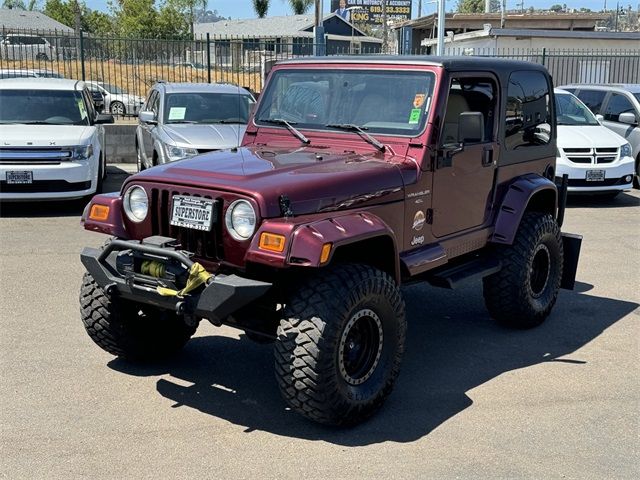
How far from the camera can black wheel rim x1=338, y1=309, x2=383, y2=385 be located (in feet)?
14.8

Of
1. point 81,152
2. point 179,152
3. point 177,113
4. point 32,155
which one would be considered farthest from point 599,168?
point 32,155

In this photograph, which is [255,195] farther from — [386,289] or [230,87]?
[230,87]

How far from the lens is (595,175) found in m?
12.2

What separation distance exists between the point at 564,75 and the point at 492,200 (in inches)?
837

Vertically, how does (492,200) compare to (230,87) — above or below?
below

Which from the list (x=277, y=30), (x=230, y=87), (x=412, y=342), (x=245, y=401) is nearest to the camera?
(x=245, y=401)

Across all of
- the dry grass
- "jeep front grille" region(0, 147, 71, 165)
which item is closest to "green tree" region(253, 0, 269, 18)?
the dry grass

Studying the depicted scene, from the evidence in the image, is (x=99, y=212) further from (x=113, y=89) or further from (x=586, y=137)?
(x=113, y=89)

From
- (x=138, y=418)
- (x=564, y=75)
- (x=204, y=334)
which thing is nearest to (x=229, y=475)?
(x=138, y=418)

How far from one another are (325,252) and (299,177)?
662 millimetres

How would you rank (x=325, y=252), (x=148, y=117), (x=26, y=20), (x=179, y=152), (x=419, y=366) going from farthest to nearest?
(x=26, y=20), (x=148, y=117), (x=179, y=152), (x=419, y=366), (x=325, y=252)

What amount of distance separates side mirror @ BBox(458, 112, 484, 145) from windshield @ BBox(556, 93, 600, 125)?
840 cm

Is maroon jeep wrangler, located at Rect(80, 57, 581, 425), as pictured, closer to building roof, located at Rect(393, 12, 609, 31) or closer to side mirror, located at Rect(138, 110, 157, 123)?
side mirror, located at Rect(138, 110, 157, 123)

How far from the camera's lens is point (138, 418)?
4.61 meters
